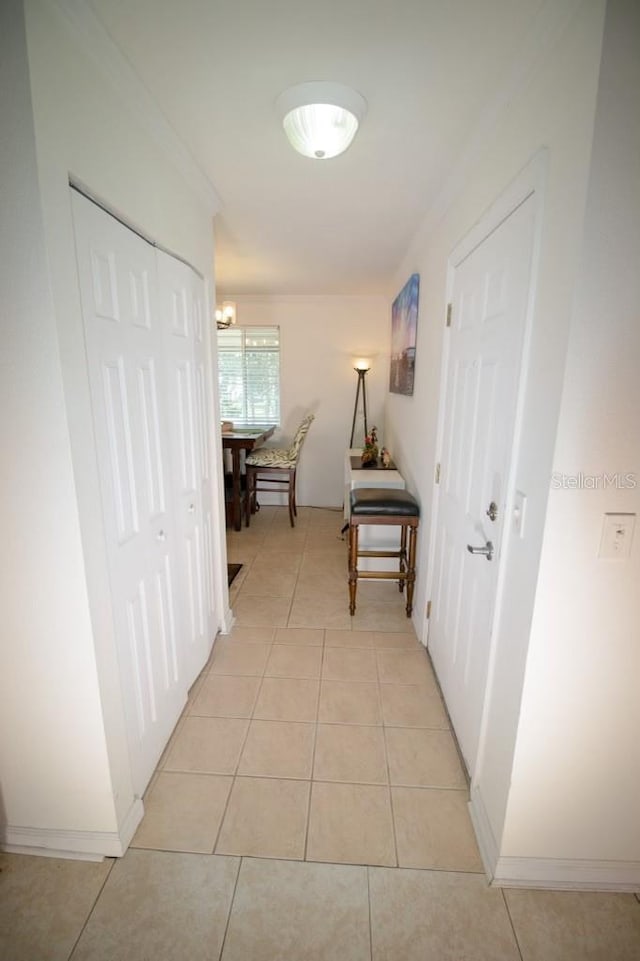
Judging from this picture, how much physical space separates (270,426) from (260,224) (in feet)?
8.15

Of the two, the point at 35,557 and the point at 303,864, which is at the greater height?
the point at 35,557

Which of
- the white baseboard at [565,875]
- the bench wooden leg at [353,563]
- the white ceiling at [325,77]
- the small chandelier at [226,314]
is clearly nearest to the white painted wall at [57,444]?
the white ceiling at [325,77]

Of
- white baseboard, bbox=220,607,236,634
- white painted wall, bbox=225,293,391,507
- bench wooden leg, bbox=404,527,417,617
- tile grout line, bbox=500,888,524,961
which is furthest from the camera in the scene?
white painted wall, bbox=225,293,391,507

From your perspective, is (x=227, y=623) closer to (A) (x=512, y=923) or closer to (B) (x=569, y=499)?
(A) (x=512, y=923)

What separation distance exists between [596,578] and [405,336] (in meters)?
2.39

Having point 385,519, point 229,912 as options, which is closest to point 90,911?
point 229,912

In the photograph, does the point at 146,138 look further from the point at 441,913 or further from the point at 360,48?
the point at 441,913

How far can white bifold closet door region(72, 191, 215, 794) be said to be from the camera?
1.12m

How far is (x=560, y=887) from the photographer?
117 cm

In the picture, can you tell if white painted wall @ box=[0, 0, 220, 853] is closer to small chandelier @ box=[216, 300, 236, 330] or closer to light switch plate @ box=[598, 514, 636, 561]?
light switch plate @ box=[598, 514, 636, 561]

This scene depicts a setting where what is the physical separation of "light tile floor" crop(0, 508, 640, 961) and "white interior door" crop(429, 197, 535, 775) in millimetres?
283

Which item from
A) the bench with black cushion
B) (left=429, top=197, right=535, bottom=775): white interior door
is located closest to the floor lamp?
the bench with black cushion

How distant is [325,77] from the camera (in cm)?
116

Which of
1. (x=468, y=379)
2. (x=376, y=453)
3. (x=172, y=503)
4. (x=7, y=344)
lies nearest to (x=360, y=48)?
(x=468, y=379)
